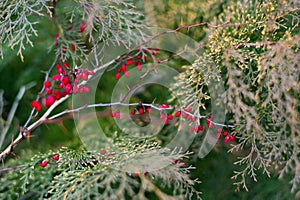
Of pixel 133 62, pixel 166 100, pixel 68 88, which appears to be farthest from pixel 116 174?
pixel 166 100

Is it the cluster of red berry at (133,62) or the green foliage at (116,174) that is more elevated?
the cluster of red berry at (133,62)

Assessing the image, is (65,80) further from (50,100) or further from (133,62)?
(133,62)

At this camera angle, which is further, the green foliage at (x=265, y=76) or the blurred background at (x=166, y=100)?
the blurred background at (x=166, y=100)

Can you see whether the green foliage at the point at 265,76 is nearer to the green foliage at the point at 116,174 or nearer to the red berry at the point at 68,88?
the green foliage at the point at 116,174

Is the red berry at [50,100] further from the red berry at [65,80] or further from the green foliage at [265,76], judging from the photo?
the green foliage at [265,76]

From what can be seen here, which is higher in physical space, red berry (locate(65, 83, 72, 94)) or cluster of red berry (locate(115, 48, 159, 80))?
cluster of red berry (locate(115, 48, 159, 80))

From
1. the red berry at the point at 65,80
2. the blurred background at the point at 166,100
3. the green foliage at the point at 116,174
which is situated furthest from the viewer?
the blurred background at the point at 166,100

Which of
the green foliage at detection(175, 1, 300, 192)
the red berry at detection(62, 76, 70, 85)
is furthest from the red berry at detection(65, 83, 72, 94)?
the green foliage at detection(175, 1, 300, 192)

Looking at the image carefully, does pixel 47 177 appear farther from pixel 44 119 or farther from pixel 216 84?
pixel 216 84

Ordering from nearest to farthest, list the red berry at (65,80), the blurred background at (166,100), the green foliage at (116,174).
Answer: the green foliage at (116,174), the red berry at (65,80), the blurred background at (166,100)

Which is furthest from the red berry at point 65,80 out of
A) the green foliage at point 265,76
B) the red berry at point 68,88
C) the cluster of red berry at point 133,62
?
the green foliage at point 265,76

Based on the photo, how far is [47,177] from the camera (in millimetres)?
992

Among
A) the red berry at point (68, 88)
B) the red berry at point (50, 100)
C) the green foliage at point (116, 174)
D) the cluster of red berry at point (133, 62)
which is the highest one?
the cluster of red berry at point (133, 62)

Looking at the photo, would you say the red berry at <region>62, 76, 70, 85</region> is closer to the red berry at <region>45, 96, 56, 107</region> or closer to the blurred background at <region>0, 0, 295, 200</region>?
the red berry at <region>45, 96, 56, 107</region>
